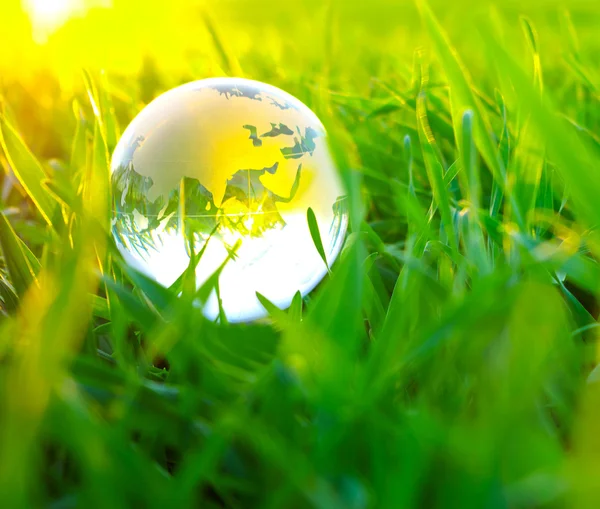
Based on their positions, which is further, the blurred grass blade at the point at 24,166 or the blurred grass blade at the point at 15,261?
the blurred grass blade at the point at 24,166

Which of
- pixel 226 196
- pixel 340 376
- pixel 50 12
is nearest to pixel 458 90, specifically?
pixel 226 196

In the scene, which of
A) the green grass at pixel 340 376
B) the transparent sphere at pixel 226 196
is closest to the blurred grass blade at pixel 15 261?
the green grass at pixel 340 376

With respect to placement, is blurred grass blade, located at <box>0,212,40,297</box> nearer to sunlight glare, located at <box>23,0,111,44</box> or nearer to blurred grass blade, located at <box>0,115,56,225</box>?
blurred grass blade, located at <box>0,115,56,225</box>

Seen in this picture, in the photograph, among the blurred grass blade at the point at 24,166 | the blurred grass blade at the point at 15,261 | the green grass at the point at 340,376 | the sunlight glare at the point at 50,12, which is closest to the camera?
the green grass at the point at 340,376

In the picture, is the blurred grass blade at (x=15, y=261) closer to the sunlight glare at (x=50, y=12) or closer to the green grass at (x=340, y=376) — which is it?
the green grass at (x=340, y=376)

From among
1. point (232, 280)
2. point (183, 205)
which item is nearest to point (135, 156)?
point (183, 205)

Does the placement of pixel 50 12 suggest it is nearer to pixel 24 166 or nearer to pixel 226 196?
pixel 24 166
